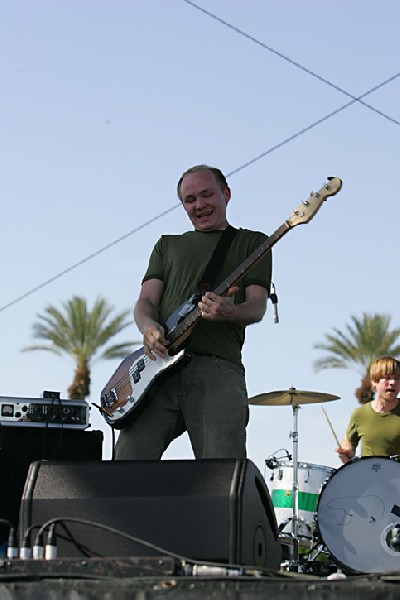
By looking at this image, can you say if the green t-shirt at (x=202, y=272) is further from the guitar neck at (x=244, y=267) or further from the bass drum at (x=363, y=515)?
the bass drum at (x=363, y=515)

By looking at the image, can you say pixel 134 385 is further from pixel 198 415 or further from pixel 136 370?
Answer: pixel 198 415

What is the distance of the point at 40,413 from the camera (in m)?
5.50

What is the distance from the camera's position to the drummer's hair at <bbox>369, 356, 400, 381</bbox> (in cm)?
773

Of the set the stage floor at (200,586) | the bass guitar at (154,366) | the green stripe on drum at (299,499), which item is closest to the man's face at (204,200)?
the bass guitar at (154,366)

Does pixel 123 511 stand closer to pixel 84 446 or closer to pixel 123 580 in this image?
pixel 123 580

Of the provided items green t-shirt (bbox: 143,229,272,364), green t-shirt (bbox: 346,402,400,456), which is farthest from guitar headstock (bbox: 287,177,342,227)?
green t-shirt (bbox: 346,402,400,456)

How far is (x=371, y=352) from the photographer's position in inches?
915

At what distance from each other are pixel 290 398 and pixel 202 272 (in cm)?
714

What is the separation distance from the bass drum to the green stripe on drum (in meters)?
3.33

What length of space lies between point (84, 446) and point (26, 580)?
3480 mm

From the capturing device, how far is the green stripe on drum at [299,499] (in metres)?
11.1

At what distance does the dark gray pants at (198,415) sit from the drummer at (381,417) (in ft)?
12.0

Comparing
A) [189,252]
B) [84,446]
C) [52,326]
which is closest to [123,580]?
[189,252]

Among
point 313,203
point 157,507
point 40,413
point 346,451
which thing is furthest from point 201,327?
point 346,451
